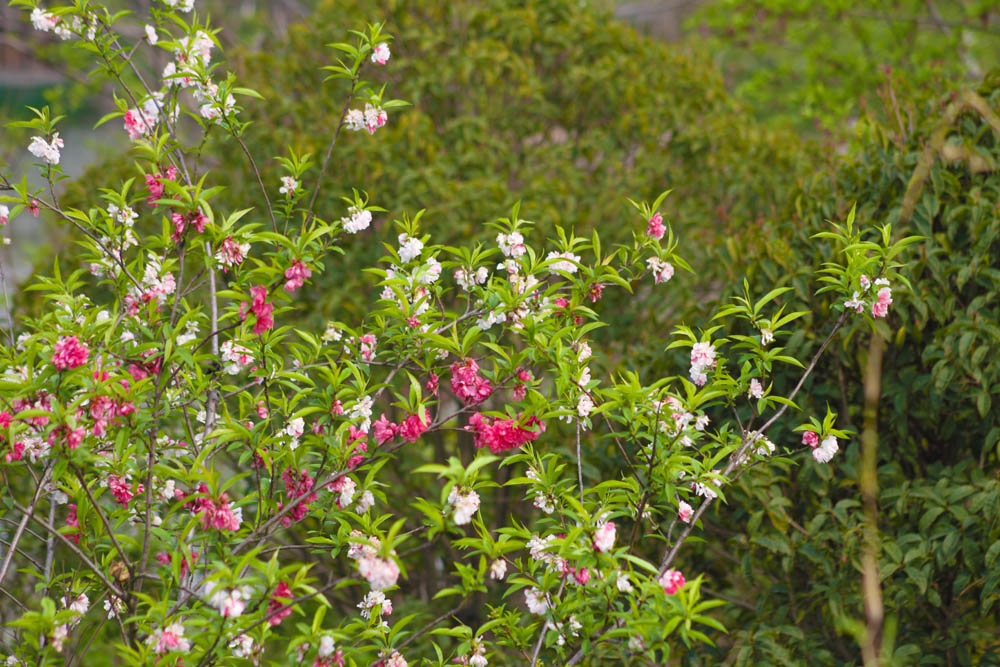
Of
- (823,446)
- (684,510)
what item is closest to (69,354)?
(684,510)

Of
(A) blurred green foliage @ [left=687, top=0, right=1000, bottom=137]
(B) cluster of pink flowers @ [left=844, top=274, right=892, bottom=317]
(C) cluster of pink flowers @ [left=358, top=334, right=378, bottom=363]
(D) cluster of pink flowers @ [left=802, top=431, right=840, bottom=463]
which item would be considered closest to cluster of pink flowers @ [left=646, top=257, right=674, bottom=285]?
(B) cluster of pink flowers @ [left=844, top=274, right=892, bottom=317]

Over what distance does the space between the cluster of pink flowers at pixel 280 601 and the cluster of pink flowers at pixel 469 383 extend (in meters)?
0.77

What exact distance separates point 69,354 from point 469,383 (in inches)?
43.3

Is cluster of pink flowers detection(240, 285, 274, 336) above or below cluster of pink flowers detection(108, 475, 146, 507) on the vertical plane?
above

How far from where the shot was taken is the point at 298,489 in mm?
2693

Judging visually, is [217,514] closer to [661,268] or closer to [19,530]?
[19,530]

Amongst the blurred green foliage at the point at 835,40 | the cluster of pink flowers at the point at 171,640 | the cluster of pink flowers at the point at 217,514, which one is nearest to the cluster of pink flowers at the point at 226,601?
the cluster of pink flowers at the point at 171,640

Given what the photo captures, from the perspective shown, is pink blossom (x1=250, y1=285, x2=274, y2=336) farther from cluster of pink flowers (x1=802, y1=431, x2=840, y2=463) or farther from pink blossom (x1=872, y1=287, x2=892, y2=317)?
pink blossom (x1=872, y1=287, x2=892, y2=317)

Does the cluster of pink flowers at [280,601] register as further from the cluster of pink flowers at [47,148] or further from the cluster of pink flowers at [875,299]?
the cluster of pink flowers at [875,299]

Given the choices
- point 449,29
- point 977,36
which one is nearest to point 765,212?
point 449,29

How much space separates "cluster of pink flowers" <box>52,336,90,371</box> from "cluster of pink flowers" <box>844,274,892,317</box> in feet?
7.28

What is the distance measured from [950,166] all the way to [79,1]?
3.31 m

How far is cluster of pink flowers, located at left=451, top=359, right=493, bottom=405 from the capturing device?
2.74 m

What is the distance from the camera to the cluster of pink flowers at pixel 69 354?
233 cm
